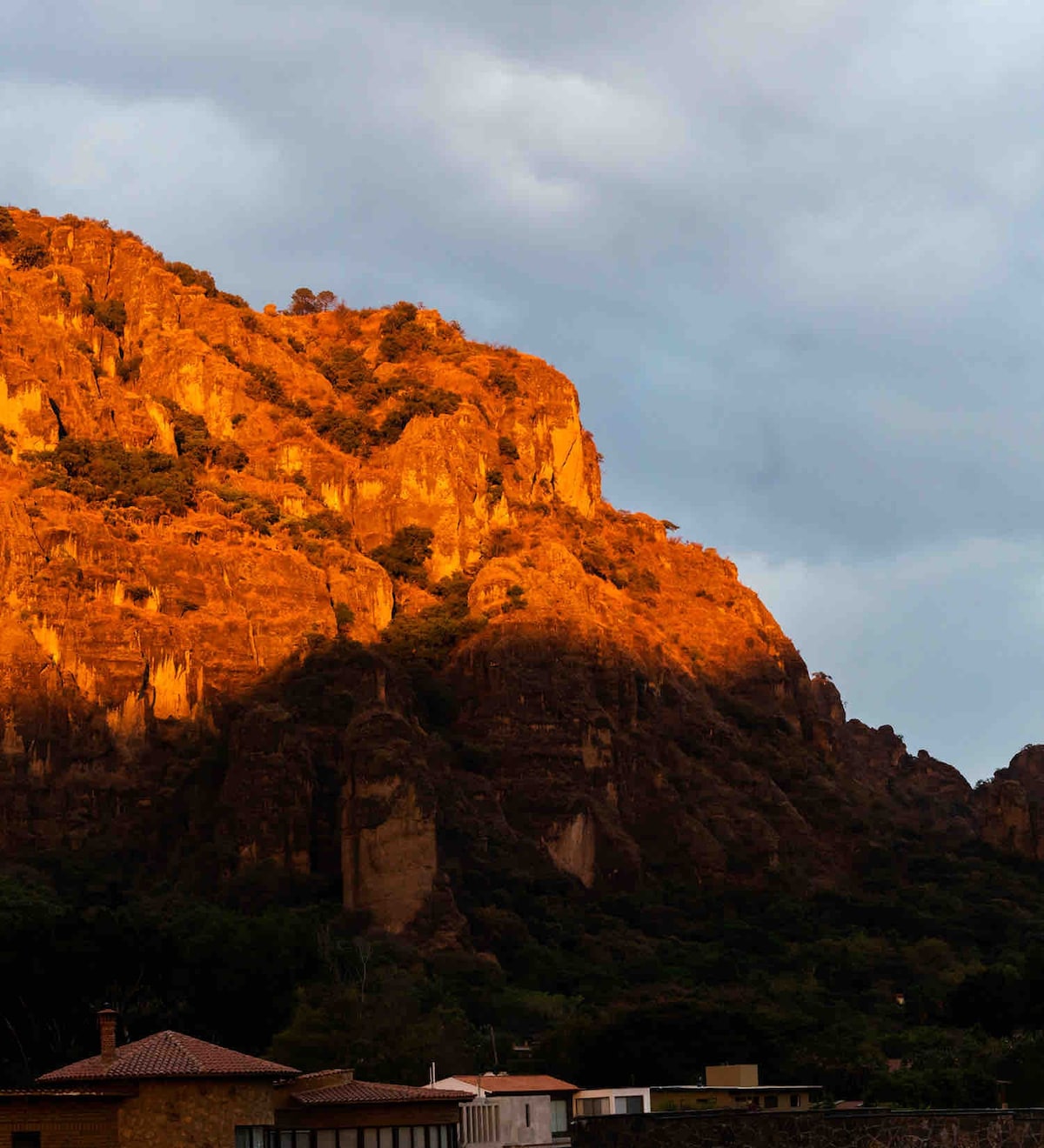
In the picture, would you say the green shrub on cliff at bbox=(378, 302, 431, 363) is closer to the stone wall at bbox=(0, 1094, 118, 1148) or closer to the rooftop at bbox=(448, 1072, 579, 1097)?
the rooftop at bbox=(448, 1072, 579, 1097)

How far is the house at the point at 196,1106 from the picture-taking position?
43.3m

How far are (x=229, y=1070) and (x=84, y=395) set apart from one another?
113724 millimetres

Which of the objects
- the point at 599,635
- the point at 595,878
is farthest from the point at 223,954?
the point at 599,635

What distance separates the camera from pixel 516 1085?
59.8 m

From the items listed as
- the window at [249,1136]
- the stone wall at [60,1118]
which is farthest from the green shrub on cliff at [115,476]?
the stone wall at [60,1118]

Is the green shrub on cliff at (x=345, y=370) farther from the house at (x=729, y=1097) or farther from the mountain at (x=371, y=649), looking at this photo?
the house at (x=729, y=1097)

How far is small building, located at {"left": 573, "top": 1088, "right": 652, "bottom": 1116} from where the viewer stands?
61.1 m

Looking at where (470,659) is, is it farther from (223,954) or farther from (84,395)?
(223,954)

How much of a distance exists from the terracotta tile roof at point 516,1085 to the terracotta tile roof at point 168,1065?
1273cm

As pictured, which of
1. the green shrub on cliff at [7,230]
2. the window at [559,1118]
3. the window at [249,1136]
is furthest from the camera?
the green shrub on cliff at [7,230]

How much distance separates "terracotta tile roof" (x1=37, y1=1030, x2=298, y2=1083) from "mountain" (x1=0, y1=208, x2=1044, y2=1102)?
5987 cm

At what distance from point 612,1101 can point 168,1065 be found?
19434 millimetres

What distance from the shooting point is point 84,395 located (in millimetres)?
154000

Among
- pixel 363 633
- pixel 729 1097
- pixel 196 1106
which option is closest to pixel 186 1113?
pixel 196 1106
